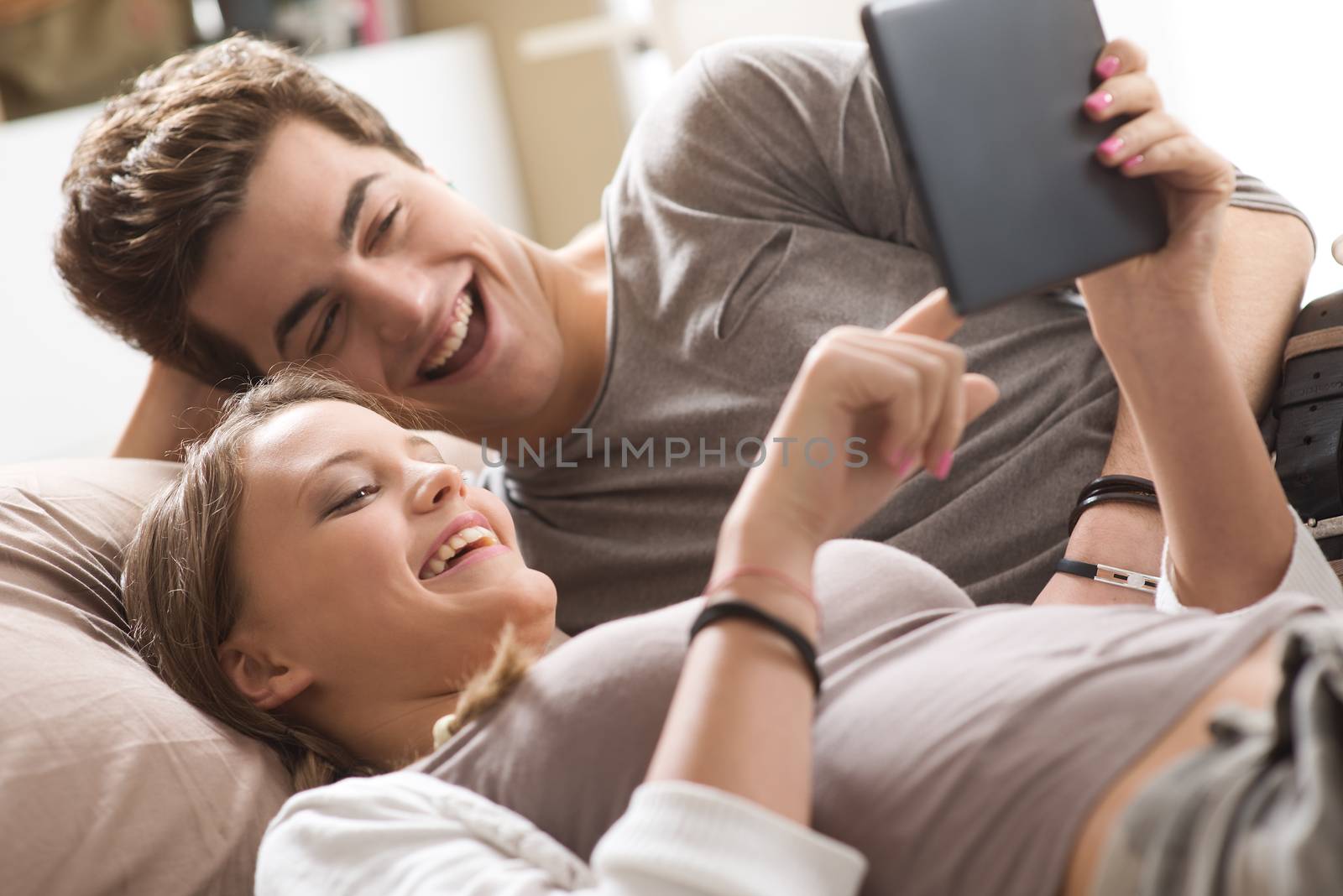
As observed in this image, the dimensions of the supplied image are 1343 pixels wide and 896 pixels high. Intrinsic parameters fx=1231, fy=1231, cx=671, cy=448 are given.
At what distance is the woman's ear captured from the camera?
977 mm

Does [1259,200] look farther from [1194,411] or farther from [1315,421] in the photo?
[1194,411]

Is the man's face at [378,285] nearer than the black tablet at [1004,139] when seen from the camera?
No

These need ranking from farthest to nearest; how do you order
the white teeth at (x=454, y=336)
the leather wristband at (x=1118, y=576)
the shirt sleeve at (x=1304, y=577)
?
the white teeth at (x=454, y=336), the leather wristband at (x=1118, y=576), the shirt sleeve at (x=1304, y=577)

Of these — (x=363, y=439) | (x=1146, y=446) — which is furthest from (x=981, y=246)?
(x=363, y=439)

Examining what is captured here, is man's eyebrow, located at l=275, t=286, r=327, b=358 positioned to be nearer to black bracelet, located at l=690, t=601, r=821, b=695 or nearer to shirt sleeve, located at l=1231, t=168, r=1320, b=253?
black bracelet, located at l=690, t=601, r=821, b=695

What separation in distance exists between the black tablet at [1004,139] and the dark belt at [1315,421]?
0.34m

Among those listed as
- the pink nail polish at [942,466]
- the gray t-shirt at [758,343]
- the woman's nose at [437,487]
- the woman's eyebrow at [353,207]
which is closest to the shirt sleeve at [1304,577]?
the gray t-shirt at [758,343]

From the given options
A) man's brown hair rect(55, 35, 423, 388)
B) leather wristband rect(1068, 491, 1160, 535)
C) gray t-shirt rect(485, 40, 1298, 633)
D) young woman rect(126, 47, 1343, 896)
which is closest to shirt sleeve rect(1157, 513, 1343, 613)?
young woman rect(126, 47, 1343, 896)

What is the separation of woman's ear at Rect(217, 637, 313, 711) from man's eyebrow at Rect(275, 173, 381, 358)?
1.29 feet

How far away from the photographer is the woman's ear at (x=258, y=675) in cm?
98

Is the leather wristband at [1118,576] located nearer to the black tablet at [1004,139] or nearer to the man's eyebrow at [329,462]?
the black tablet at [1004,139]

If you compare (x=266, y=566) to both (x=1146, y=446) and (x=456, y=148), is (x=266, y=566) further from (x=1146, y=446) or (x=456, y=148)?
(x=456, y=148)

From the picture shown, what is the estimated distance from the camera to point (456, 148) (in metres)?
2.88

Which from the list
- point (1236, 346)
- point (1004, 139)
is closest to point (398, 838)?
point (1004, 139)
